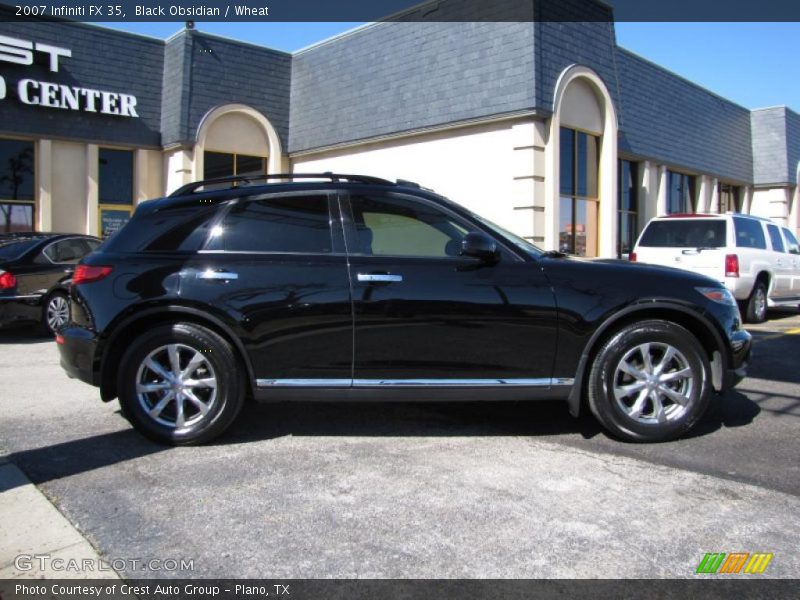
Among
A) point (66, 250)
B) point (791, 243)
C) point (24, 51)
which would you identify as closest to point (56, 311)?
point (66, 250)

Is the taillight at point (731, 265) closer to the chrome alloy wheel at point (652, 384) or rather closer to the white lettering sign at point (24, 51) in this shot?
the chrome alloy wheel at point (652, 384)

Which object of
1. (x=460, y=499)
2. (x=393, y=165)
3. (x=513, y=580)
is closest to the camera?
(x=513, y=580)

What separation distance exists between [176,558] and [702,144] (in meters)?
21.7

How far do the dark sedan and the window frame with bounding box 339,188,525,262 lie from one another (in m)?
6.38

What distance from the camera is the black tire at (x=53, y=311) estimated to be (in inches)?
375

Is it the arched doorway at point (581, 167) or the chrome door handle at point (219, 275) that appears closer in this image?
the chrome door handle at point (219, 275)

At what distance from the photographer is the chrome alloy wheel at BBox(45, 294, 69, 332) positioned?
9.57 m

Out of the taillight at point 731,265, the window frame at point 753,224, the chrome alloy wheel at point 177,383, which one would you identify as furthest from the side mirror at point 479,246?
the window frame at point 753,224

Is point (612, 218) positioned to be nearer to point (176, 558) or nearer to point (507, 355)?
point (507, 355)

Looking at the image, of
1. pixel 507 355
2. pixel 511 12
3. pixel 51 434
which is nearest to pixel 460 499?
pixel 507 355

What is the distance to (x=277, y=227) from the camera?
4.62 metres

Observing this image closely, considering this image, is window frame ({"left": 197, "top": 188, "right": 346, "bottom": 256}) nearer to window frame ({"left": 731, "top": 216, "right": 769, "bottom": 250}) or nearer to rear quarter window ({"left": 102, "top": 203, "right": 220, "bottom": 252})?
rear quarter window ({"left": 102, "top": 203, "right": 220, "bottom": 252})

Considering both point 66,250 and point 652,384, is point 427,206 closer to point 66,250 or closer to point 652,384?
point 652,384

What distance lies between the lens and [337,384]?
4.41 meters
